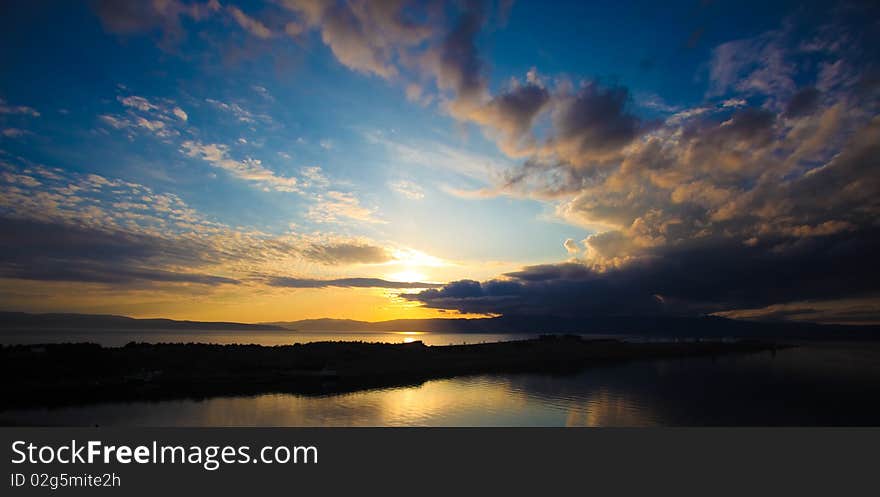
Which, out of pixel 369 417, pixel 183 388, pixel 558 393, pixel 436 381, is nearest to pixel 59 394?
pixel 183 388

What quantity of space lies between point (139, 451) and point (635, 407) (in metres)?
30.3

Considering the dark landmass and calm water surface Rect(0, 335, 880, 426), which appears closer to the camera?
calm water surface Rect(0, 335, 880, 426)

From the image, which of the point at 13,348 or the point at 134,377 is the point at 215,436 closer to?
the point at 134,377

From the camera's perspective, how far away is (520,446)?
48.3 feet

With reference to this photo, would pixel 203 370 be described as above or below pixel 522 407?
above

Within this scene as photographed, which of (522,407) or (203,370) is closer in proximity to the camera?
(522,407)

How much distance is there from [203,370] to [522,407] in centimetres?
3046

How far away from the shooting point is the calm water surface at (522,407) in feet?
81.7

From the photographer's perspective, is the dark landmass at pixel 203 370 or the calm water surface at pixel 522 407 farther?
the dark landmass at pixel 203 370

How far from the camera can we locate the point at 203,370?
39.2 m

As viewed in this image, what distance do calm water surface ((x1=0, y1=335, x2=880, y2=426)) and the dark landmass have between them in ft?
12.6

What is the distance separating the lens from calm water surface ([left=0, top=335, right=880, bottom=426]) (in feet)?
81.7

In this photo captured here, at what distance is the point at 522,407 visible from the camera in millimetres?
29688

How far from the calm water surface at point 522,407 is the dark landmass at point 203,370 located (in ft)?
12.6
